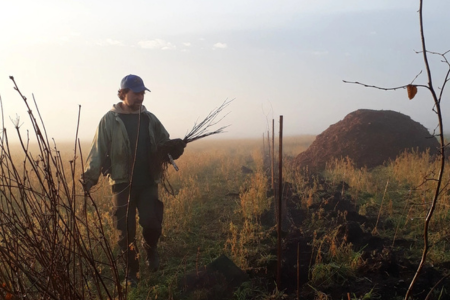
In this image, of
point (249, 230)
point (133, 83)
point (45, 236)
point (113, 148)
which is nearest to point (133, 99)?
point (133, 83)

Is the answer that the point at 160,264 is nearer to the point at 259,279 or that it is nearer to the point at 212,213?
the point at 259,279

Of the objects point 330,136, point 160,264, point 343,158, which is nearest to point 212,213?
point 160,264

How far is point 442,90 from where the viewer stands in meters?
1.30

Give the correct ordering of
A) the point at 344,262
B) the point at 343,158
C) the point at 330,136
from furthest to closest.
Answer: the point at 330,136, the point at 343,158, the point at 344,262

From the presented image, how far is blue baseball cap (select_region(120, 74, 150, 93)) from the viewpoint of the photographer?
129 inches

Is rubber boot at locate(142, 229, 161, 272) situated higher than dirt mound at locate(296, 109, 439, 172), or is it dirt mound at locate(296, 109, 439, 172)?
dirt mound at locate(296, 109, 439, 172)

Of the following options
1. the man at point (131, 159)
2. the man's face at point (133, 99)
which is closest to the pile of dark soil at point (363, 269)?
the man at point (131, 159)

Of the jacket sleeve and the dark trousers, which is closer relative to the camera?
the jacket sleeve

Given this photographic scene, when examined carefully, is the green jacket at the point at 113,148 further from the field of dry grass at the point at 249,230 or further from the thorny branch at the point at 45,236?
the thorny branch at the point at 45,236

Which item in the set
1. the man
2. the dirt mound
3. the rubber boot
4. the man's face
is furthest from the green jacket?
the dirt mound

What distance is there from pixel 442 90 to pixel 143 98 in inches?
108

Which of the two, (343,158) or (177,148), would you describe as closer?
(177,148)

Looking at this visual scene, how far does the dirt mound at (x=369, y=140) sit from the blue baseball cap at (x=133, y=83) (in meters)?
7.84

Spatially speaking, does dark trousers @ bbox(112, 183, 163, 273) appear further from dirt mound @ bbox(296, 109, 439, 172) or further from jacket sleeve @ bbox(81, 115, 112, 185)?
dirt mound @ bbox(296, 109, 439, 172)
